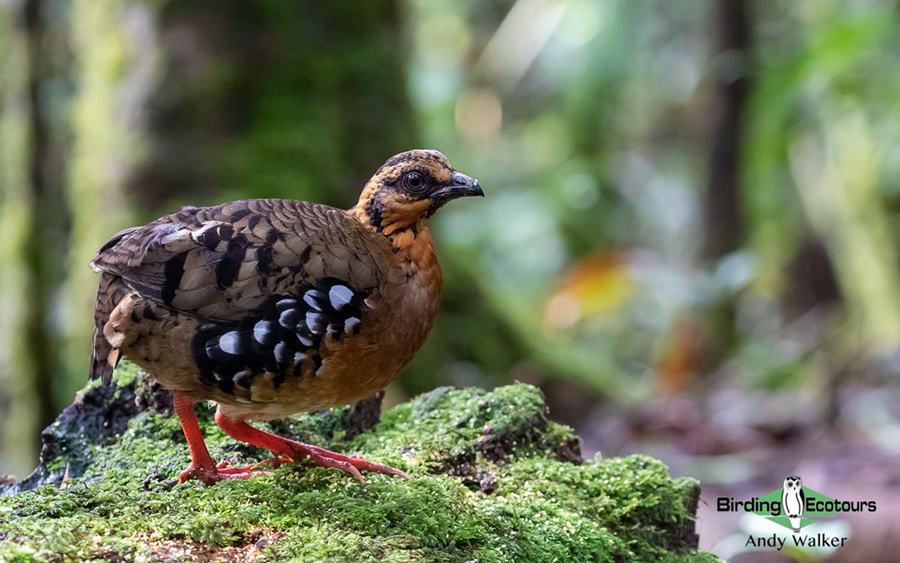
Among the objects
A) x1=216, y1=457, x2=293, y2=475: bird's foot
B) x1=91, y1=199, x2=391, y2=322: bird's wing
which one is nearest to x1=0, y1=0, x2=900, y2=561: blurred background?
x1=216, y1=457, x2=293, y2=475: bird's foot

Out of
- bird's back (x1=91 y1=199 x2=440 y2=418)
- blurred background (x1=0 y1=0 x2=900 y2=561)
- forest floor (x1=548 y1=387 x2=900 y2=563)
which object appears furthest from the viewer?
blurred background (x1=0 y1=0 x2=900 y2=561)

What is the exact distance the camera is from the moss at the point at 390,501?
2.76 m

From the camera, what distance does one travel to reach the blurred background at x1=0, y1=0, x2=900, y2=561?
6.73 metres

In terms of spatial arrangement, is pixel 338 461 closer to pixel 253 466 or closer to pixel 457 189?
pixel 253 466

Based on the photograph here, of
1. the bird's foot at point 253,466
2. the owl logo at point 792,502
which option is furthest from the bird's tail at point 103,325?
the owl logo at point 792,502

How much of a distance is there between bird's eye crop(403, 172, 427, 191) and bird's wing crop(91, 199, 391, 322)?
0.89 feet

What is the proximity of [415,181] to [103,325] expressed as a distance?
1318 mm

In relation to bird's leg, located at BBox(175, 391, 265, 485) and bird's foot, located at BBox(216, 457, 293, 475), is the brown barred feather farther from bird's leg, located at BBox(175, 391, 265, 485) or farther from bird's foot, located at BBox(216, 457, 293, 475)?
bird's foot, located at BBox(216, 457, 293, 475)

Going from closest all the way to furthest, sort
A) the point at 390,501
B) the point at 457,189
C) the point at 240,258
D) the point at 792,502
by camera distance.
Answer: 1. the point at 390,501
2. the point at 240,258
3. the point at 457,189
4. the point at 792,502

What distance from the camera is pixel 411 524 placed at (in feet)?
9.92

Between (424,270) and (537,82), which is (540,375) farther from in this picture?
(537,82)

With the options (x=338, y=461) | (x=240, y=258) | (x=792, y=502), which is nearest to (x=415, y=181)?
(x=240, y=258)

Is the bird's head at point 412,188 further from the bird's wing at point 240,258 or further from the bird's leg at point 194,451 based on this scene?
the bird's leg at point 194,451

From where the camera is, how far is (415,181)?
349cm
